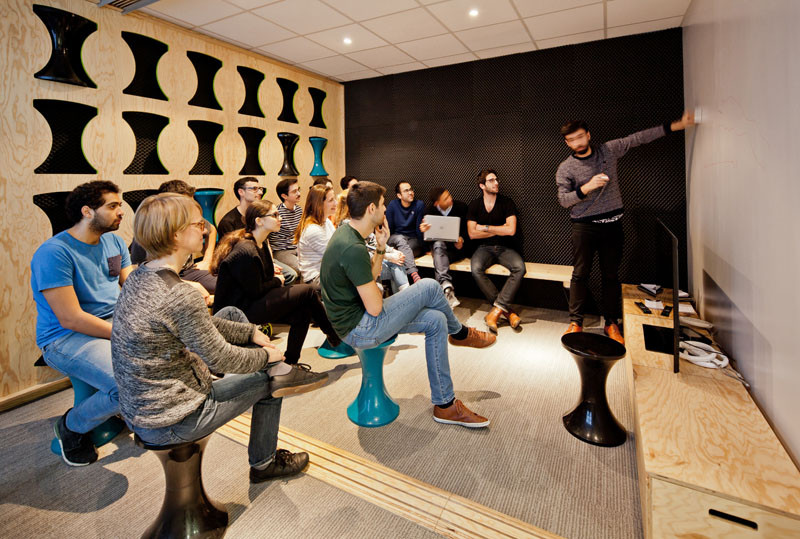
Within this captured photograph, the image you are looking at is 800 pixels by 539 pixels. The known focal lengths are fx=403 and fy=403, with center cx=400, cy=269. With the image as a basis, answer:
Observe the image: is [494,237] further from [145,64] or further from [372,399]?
[145,64]

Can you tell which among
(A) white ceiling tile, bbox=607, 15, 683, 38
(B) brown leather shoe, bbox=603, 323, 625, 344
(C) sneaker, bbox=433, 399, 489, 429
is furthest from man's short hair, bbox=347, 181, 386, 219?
(A) white ceiling tile, bbox=607, 15, 683, 38

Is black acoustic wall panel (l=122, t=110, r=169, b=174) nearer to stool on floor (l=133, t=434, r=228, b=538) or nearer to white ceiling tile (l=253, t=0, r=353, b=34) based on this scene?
white ceiling tile (l=253, t=0, r=353, b=34)

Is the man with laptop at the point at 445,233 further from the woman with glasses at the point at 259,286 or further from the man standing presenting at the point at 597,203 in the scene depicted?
the woman with glasses at the point at 259,286

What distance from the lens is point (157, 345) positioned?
4.56 ft

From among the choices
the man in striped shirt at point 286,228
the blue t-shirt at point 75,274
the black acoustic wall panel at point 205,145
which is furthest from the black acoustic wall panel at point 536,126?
the blue t-shirt at point 75,274

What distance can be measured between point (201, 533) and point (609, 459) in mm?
1909

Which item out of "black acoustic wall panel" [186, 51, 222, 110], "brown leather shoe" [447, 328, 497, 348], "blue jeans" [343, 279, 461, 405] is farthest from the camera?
"black acoustic wall panel" [186, 51, 222, 110]

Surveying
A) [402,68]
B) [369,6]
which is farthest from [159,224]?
[402,68]

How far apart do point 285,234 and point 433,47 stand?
2.50 metres

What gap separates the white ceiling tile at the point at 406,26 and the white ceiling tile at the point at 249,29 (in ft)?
2.82

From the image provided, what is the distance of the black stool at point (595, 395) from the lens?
7.11 feet

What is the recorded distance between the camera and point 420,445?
2217 mm

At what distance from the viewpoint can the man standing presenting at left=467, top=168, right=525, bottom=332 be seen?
4137 millimetres

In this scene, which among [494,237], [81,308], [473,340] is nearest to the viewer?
[81,308]
